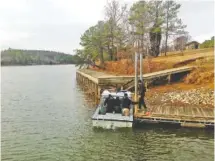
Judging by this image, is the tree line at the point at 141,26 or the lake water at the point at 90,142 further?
the tree line at the point at 141,26

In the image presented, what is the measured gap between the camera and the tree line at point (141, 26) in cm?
4072

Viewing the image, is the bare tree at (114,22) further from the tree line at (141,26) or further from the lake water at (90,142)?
the lake water at (90,142)

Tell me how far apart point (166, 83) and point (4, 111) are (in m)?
13.7

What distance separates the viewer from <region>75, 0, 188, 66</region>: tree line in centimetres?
4072

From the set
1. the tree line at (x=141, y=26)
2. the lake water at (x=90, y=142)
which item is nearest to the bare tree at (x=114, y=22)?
the tree line at (x=141, y=26)

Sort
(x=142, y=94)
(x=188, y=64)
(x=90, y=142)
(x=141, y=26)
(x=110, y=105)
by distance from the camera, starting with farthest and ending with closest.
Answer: (x=141, y=26) → (x=188, y=64) → (x=110, y=105) → (x=142, y=94) → (x=90, y=142)

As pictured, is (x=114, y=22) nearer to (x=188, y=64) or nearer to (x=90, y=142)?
(x=188, y=64)

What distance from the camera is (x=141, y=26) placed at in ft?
134

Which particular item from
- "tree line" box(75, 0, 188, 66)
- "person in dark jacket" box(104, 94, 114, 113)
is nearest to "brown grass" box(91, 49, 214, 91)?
"tree line" box(75, 0, 188, 66)

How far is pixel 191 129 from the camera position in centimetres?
1437

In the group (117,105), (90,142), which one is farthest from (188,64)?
(90,142)

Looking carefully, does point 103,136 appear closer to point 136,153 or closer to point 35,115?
point 136,153

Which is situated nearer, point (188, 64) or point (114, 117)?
point (114, 117)

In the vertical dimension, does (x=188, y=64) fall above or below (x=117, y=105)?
above
